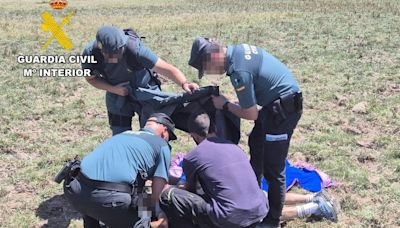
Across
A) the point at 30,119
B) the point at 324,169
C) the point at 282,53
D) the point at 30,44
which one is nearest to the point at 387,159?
the point at 324,169

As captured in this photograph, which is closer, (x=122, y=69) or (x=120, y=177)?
(x=120, y=177)

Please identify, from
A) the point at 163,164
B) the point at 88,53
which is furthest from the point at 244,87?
the point at 88,53

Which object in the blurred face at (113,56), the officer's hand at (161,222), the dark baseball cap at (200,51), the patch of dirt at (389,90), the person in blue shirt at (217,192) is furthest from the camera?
the patch of dirt at (389,90)

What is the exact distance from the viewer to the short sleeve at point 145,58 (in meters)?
4.96

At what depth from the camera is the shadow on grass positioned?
17.5 feet

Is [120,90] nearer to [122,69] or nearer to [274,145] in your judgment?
[122,69]

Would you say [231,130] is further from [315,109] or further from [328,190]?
[315,109]

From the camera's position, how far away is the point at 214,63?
161 inches

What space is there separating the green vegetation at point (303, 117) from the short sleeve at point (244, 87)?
1625mm

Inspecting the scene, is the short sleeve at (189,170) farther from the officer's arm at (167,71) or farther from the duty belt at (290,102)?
the officer's arm at (167,71)

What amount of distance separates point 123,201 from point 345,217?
2.54 metres

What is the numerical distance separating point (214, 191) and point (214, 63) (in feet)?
3.48

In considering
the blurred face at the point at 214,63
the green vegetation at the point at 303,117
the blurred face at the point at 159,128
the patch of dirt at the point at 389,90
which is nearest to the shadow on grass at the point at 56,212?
the green vegetation at the point at 303,117

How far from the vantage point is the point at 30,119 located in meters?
8.64
